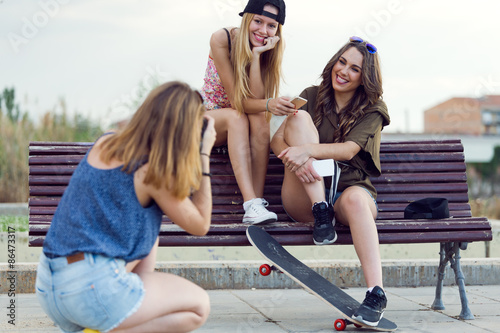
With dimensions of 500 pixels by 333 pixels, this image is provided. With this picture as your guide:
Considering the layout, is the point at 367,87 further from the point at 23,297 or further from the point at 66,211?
the point at 23,297

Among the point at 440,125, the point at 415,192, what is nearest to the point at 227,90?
the point at 415,192

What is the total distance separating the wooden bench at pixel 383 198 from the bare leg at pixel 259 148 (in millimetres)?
205

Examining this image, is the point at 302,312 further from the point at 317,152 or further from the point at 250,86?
the point at 250,86

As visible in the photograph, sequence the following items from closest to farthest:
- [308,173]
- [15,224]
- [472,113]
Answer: [308,173] < [15,224] < [472,113]

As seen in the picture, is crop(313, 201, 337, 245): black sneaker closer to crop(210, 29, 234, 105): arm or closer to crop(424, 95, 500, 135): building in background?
crop(210, 29, 234, 105): arm

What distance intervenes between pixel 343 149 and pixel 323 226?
497 mm

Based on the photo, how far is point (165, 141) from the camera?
8.20ft

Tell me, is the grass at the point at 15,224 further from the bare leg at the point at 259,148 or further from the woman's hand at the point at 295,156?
the woman's hand at the point at 295,156

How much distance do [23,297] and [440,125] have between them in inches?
2389

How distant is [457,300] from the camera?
4.66 metres

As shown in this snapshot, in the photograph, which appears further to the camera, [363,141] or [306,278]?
[363,141]

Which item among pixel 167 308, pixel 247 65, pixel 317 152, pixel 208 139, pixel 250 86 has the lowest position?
pixel 167 308

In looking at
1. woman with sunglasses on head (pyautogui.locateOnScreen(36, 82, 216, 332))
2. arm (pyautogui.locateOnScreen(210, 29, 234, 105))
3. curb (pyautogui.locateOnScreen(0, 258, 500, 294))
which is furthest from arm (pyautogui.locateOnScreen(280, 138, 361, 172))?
woman with sunglasses on head (pyautogui.locateOnScreen(36, 82, 216, 332))

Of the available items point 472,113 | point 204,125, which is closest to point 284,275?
point 204,125
